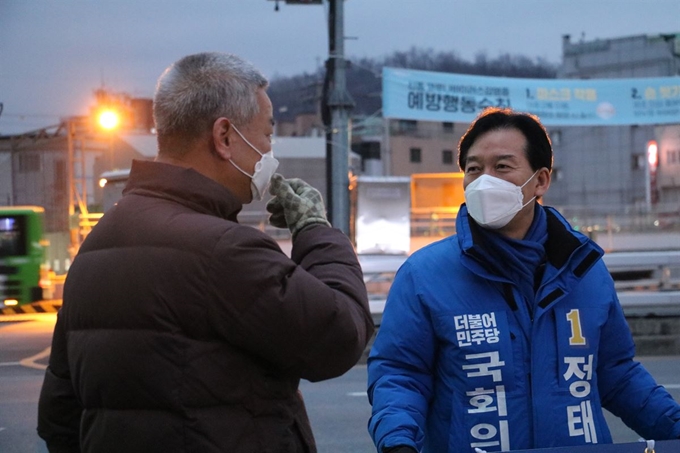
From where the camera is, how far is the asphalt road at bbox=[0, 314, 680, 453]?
22.5 ft

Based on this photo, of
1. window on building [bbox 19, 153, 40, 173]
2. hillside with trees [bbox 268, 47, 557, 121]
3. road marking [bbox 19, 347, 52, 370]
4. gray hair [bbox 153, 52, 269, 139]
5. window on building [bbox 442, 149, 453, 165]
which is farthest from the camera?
window on building [bbox 442, 149, 453, 165]

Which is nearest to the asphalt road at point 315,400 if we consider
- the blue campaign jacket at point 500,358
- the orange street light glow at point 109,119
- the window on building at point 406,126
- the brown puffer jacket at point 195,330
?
the blue campaign jacket at point 500,358

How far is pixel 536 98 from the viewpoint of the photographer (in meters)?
17.7

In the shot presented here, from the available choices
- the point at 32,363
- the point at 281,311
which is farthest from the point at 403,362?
the point at 32,363

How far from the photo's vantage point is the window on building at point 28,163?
13.8 metres

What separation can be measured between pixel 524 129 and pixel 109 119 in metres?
19.0

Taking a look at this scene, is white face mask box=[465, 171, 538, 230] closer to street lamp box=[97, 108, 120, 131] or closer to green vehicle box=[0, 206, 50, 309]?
green vehicle box=[0, 206, 50, 309]

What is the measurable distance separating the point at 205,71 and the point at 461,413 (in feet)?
3.84

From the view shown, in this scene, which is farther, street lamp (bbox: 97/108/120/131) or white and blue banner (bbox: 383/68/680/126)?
street lamp (bbox: 97/108/120/131)

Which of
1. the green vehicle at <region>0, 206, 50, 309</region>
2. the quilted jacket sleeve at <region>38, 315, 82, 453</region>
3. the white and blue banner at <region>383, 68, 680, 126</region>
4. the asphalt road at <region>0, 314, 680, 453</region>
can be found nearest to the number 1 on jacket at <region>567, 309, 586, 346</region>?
the quilted jacket sleeve at <region>38, 315, 82, 453</region>

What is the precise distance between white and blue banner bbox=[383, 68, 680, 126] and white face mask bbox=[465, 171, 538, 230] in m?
14.3

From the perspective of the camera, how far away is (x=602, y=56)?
5350cm

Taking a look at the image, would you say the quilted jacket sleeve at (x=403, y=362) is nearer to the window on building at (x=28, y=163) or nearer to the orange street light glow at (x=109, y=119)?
the window on building at (x=28, y=163)

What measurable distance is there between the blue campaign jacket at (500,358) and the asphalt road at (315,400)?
3457 millimetres
